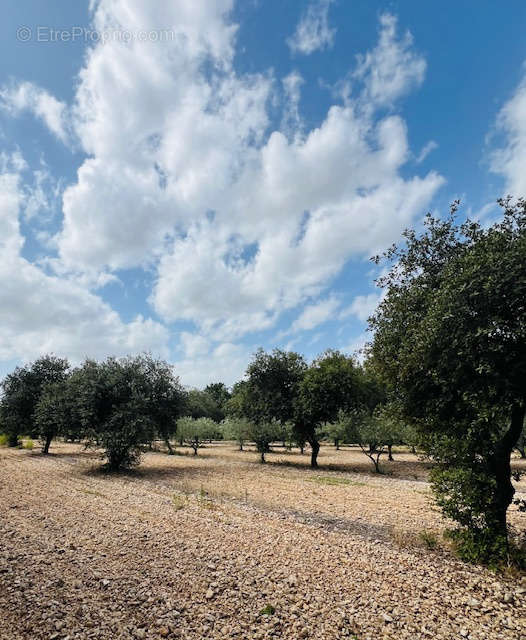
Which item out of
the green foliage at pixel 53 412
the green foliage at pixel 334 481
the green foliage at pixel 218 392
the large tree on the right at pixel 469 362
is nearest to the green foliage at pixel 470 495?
the large tree on the right at pixel 469 362

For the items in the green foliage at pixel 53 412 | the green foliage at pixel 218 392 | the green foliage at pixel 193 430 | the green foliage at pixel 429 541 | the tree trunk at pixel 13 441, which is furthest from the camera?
the green foliage at pixel 218 392

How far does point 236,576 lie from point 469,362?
6079 mm

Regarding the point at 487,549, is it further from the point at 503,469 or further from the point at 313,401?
the point at 313,401

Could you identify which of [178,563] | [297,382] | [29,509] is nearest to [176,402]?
[297,382]

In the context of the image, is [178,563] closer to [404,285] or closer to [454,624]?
[454,624]

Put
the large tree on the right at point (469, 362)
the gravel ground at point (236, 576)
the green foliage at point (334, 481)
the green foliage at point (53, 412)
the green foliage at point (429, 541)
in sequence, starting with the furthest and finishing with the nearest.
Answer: the green foliage at point (53, 412)
the green foliage at point (334, 481)
the green foliage at point (429, 541)
the large tree on the right at point (469, 362)
the gravel ground at point (236, 576)

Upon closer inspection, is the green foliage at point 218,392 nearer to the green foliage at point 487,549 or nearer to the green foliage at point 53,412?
the green foliage at point 53,412

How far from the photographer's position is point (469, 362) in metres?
7.30

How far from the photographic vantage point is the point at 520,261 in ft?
22.2

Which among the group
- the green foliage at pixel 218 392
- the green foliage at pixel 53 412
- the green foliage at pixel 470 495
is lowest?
the green foliage at pixel 470 495

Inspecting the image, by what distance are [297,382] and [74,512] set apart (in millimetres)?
19701

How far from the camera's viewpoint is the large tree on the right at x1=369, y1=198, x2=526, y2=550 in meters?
7.00

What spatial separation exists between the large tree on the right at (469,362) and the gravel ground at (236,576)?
1.60 meters

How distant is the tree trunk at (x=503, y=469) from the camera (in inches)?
307
